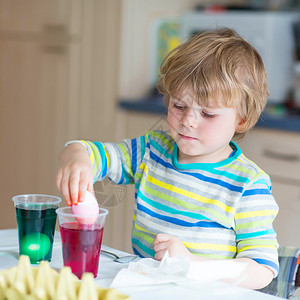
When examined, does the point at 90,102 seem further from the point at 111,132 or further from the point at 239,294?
the point at 239,294

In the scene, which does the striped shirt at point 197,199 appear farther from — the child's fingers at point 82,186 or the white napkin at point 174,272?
the child's fingers at point 82,186

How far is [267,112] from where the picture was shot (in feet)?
7.38

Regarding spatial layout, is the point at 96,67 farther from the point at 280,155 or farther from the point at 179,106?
the point at 179,106

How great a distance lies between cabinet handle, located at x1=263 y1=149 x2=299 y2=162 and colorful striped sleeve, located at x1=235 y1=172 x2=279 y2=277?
98 centimetres

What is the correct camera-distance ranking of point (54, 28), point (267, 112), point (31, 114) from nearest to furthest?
point (267, 112)
point (54, 28)
point (31, 114)

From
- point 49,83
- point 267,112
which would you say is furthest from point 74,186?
point 49,83

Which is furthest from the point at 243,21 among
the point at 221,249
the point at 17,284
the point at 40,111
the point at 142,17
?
the point at 17,284

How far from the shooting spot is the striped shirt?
40.9 inches

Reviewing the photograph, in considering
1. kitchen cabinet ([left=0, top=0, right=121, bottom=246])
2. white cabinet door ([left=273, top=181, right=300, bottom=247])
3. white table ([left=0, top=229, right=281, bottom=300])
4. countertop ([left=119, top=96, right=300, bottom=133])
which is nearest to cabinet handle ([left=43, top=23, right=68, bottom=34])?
kitchen cabinet ([left=0, top=0, right=121, bottom=246])

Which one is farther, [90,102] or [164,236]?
[90,102]

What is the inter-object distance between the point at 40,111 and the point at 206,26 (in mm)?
906

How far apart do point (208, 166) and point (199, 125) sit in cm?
10

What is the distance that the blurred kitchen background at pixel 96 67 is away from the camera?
2465mm

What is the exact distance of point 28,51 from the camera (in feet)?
9.28
